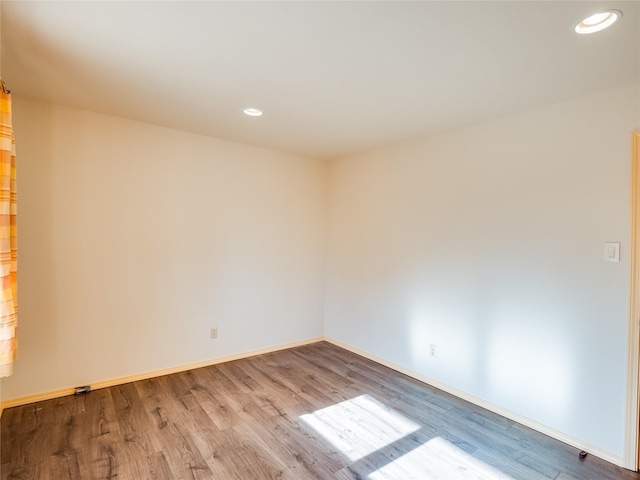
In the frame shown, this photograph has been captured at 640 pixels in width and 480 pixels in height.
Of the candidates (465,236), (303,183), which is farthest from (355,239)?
(465,236)

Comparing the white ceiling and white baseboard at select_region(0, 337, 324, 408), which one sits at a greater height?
the white ceiling

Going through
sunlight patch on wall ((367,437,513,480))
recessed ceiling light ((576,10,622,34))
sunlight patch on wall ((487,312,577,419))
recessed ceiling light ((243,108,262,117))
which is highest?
recessed ceiling light ((243,108,262,117))

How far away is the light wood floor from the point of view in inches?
73.9

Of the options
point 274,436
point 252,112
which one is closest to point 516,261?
point 274,436

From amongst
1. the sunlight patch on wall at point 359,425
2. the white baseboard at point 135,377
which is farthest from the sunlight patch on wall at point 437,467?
the white baseboard at point 135,377

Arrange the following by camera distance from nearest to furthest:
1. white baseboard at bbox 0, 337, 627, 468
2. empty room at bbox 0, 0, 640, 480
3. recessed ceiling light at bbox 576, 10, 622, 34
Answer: recessed ceiling light at bbox 576, 10, 622, 34
empty room at bbox 0, 0, 640, 480
white baseboard at bbox 0, 337, 627, 468

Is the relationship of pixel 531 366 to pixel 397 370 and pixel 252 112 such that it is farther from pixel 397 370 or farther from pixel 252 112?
pixel 252 112

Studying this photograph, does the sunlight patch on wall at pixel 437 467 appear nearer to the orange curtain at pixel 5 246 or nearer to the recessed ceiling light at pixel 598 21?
the orange curtain at pixel 5 246

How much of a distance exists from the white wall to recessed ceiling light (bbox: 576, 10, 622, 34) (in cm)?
81

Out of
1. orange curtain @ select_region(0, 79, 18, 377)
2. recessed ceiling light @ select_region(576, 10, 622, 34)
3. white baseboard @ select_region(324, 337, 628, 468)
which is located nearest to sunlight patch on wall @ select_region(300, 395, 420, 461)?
white baseboard @ select_region(324, 337, 628, 468)

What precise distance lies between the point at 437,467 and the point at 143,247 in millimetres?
2904

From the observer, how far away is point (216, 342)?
3.45 meters

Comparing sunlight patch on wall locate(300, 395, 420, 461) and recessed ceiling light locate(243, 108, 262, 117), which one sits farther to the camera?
recessed ceiling light locate(243, 108, 262, 117)

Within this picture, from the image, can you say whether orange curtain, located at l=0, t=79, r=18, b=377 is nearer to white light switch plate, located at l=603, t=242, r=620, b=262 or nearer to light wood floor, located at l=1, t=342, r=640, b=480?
light wood floor, located at l=1, t=342, r=640, b=480
